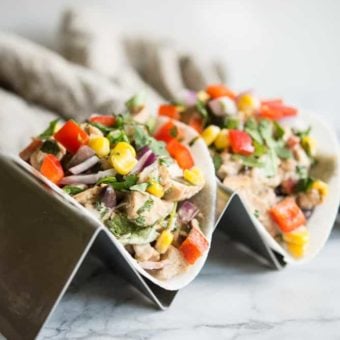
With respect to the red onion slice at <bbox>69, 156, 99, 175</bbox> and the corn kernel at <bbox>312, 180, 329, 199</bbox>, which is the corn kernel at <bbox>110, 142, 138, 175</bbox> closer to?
the red onion slice at <bbox>69, 156, 99, 175</bbox>

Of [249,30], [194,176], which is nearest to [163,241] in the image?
[194,176]

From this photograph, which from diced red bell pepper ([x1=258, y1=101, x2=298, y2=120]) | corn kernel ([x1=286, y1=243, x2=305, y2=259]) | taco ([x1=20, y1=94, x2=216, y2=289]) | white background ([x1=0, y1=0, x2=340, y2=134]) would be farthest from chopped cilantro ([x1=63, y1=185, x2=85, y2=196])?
white background ([x1=0, y1=0, x2=340, y2=134])

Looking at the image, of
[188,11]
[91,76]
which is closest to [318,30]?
[188,11]

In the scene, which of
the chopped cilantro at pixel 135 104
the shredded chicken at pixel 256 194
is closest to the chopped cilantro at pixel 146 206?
the shredded chicken at pixel 256 194

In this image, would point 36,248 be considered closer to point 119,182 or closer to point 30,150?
point 119,182

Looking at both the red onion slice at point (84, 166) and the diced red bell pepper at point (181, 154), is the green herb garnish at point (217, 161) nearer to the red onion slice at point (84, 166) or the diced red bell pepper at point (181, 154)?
the diced red bell pepper at point (181, 154)
